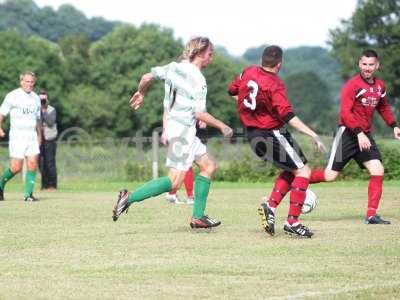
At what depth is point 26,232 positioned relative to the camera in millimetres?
12000

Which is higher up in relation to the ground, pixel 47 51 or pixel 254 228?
pixel 47 51

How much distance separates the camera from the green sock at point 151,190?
11.5 meters

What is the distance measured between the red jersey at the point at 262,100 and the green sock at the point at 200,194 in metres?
0.91

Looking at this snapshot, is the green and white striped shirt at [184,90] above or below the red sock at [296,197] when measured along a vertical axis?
above

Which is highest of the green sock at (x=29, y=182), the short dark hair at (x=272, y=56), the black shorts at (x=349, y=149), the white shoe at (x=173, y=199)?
the short dark hair at (x=272, y=56)

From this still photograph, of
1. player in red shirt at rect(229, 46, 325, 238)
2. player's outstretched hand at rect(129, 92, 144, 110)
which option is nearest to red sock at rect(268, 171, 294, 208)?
player in red shirt at rect(229, 46, 325, 238)

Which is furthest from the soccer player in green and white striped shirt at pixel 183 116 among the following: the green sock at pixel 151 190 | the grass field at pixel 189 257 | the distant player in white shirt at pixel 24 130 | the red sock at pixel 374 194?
the distant player in white shirt at pixel 24 130

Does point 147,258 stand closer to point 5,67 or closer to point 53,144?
point 53,144

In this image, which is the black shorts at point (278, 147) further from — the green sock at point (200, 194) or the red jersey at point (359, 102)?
the red jersey at point (359, 102)

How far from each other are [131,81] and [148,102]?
7845mm

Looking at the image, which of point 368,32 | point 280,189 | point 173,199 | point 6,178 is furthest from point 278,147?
point 368,32

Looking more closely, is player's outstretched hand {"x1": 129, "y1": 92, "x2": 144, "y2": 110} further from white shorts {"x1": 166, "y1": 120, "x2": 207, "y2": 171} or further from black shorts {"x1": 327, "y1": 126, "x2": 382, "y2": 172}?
black shorts {"x1": 327, "y1": 126, "x2": 382, "y2": 172}

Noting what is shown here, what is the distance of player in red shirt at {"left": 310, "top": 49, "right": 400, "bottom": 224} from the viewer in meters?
12.4

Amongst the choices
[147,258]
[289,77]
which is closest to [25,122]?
[147,258]
